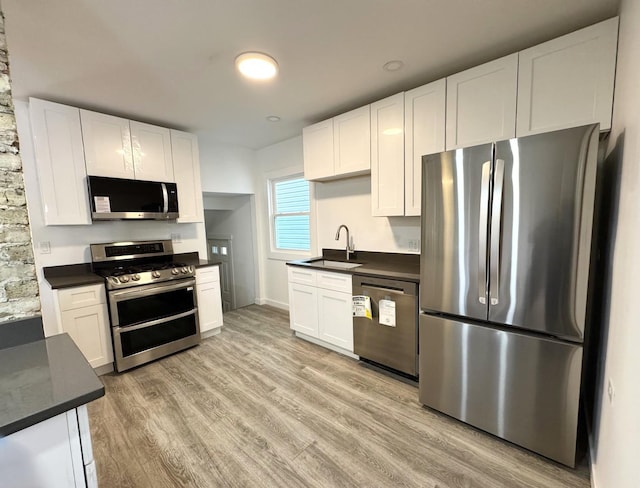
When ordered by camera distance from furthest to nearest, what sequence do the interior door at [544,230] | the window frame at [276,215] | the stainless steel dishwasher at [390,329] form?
the window frame at [276,215], the stainless steel dishwasher at [390,329], the interior door at [544,230]

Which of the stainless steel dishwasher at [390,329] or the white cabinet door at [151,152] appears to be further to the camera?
the white cabinet door at [151,152]

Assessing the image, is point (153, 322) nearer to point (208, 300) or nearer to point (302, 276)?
point (208, 300)

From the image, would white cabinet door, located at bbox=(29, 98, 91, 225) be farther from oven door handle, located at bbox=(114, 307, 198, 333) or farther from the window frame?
the window frame

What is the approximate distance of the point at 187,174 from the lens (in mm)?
3527

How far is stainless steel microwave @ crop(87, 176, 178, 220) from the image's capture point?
2.79 meters

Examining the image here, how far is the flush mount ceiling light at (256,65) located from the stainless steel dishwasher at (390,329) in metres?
1.89

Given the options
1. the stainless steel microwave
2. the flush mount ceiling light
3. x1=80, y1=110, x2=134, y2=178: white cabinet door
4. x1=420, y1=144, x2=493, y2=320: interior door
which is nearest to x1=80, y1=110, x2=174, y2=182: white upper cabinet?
x1=80, y1=110, x2=134, y2=178: white cabinet door

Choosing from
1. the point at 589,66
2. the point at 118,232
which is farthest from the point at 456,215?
the point at 118,232

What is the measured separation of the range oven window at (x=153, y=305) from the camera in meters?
2.72

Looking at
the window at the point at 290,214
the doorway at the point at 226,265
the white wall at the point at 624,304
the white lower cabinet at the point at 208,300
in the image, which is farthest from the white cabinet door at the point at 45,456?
the doorway at the point at 226,265

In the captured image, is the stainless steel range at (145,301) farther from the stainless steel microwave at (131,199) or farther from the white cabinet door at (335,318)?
the white cabinet door at (335,318)

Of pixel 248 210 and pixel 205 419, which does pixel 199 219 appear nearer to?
pixel 248 210

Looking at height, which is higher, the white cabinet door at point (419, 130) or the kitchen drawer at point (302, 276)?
the white cabinet door at point (419, 130)

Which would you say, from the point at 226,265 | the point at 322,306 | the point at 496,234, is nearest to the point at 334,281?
the point at 322,306
